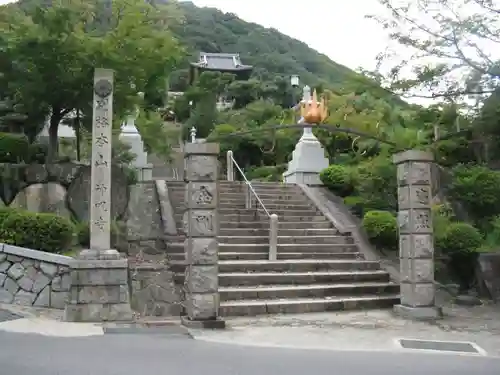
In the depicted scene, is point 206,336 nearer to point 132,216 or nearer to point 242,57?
point 132,216

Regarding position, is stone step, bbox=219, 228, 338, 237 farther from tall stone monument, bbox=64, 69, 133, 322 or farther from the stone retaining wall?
the stone retaining wall

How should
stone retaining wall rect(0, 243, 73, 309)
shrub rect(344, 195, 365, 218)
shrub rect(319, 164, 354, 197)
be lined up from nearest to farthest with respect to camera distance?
stone retaining wall rect(0, 243, 73, 309) → shrub rect(344, 195, 365, 218) → shrub rect(319, 164, 354, 197)

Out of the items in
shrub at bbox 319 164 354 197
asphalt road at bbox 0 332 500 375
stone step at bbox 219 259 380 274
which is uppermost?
shrub at bbox 319 164 354 197

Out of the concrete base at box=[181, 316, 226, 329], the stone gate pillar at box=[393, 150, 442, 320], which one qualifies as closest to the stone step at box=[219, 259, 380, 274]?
the stone gate pillar at box=[393, 150, 442, 320]

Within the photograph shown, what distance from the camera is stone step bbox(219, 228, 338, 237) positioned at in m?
13.0

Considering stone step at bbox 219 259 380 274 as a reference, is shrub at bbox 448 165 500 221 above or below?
above

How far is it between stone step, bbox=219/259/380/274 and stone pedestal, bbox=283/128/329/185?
5.52m

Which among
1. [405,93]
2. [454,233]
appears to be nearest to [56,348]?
[405,93]

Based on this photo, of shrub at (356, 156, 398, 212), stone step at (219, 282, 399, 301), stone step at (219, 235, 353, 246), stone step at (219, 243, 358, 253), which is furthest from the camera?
shrub at (356, 156, 398, 212)

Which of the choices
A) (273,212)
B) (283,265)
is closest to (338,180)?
(273,212)

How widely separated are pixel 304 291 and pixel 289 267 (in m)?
0.99

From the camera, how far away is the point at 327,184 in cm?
1688

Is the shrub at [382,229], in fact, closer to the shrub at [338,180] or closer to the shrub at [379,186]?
the shrub at [379,186]

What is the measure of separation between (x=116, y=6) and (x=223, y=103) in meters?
30.1
